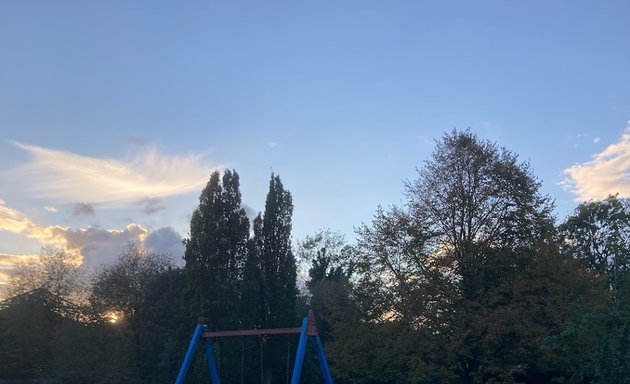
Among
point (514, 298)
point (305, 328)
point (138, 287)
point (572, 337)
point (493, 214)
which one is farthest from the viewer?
point (138, 287)

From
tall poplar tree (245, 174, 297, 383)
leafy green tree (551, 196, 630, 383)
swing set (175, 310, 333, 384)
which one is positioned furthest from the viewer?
tall poplar tree (245, 174, 297, 383)

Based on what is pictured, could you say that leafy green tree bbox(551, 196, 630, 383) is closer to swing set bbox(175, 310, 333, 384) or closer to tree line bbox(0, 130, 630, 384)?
tree line bbox(0, 130, 630, 384)

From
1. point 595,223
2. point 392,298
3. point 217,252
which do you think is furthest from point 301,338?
point 595,223

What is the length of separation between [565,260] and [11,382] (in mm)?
32307

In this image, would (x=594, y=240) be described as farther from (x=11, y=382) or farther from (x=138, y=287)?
(x=11, y=382)

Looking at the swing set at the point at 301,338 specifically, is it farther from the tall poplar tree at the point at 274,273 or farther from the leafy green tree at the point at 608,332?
the tall poplar tree at the point at 274,273

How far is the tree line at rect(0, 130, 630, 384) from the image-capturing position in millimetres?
23109

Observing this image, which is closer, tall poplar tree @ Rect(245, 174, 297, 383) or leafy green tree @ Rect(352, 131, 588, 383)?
leafy green tree @ Rect(352, 131, 588, 383)

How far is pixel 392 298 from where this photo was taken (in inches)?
1021

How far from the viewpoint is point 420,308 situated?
24.4 m

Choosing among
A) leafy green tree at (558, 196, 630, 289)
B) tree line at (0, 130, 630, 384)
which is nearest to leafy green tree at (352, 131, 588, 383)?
tree line at (0, 130, 630, 384)

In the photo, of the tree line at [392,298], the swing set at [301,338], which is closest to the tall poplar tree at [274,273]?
the tree line at [392,298]

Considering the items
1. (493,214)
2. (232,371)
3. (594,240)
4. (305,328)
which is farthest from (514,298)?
(594,240)

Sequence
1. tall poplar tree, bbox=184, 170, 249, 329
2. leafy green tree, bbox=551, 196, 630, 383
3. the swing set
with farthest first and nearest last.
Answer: tall poplar tree, bbox=184, 170, 249, 329, the swing set, leafy green tree, bbox=551, 196, 630, 383
